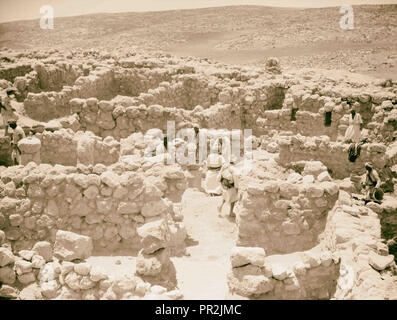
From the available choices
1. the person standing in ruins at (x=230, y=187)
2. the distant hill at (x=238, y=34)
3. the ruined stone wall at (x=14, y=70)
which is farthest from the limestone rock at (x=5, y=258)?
the distant hill at (x=238, y=34)

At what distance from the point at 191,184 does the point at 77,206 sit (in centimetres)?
391

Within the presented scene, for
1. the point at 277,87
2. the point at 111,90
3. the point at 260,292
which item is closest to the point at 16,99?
the point at 111,90

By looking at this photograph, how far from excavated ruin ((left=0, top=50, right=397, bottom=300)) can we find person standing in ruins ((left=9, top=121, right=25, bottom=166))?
0.13 metres

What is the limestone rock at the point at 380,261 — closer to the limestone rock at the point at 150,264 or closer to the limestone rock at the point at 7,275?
the limestone rock at the point at 150,264

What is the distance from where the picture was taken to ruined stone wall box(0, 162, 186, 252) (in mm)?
7191

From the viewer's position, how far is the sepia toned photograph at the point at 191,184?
229 inches

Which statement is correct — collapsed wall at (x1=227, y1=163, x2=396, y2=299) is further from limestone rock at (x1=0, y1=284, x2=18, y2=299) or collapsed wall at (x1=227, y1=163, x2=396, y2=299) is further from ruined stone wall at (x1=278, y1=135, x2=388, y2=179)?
limestone rock at (x1=0, y1=284, x2=18, y2=299)

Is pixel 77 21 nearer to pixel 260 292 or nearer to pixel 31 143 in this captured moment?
pixel 31 143

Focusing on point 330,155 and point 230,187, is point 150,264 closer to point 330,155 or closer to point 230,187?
point 230,187

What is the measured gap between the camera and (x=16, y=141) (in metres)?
10.4

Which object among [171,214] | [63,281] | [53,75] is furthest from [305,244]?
[53,75]

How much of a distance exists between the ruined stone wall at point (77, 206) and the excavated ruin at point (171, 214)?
0.02 metres

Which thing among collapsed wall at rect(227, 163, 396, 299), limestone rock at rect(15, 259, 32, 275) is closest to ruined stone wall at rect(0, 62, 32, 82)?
collapsed wall at rect(227, 163, 396, 299)

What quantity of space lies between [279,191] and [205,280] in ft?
6.56
